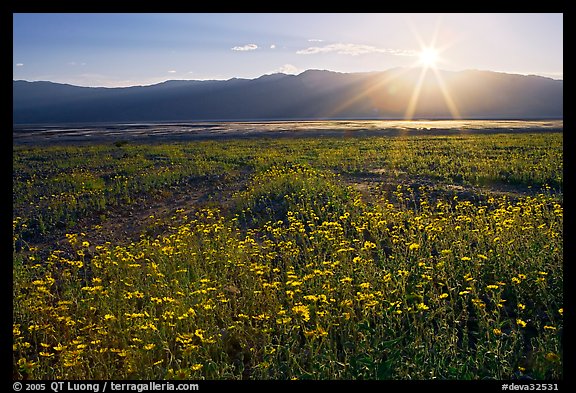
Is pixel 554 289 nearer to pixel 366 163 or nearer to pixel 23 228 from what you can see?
pixel 23 228

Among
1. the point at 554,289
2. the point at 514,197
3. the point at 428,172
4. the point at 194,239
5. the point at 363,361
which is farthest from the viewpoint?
the point at 428,172

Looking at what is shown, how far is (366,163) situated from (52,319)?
54.4ft

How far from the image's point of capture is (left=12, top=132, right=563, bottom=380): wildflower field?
3.85 metres

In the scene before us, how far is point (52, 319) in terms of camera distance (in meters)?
5.09

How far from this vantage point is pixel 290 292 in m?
4.36

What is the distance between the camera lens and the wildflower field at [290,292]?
3.85 m
